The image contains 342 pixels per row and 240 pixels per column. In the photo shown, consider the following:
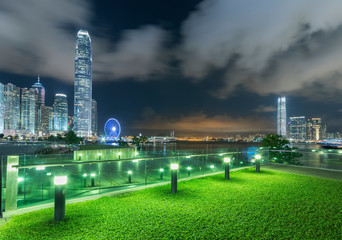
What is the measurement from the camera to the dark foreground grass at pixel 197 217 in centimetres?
291

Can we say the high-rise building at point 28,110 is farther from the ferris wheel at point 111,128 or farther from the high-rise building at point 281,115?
the high-rise building at point 281,115

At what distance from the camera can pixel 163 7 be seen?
26359 millimetres

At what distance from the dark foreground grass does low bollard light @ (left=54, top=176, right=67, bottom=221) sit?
12 centimetres

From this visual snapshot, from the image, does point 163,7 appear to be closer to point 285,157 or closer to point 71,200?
point 285,157

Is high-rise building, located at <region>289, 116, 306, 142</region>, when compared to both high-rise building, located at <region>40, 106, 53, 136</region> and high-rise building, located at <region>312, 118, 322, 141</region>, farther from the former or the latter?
high-rise building, located at <region>40, 106, 53, 136</region>

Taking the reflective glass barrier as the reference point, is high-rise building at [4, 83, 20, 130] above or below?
above

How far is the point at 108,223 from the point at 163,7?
1128 inches

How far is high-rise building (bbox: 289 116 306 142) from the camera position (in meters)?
135

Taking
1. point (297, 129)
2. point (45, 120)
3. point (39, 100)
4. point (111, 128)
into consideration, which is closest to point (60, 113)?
point (45, 120)

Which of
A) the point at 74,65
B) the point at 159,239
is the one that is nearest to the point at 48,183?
the point at 159,239

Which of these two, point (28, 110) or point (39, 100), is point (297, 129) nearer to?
point (28, 110)

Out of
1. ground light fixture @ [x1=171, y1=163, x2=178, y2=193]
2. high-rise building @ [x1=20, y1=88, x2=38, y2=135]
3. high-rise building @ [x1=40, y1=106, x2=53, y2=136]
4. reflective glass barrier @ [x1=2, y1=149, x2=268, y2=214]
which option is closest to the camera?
reflective glass barrier @ [x1=2, y1=149, x2=268, y2=214]

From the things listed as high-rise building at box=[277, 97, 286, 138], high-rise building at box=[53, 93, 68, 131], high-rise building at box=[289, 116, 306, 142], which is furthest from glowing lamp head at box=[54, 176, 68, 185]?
high-rise building at box=[53, 93, 68, 131]

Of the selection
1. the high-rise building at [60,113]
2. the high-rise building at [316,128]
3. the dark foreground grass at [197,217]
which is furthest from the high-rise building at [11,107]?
the high-rise building at [316,128]
